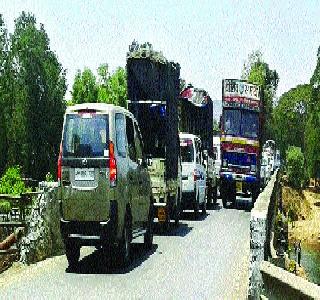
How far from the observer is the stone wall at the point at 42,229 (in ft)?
42.0

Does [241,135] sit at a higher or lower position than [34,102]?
lower

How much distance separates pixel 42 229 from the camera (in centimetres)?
1306

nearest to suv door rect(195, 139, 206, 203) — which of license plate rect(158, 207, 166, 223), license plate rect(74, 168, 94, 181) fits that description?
license plate rect(158, 207, 166, 223)

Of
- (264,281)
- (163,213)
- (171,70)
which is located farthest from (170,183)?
(264,281)

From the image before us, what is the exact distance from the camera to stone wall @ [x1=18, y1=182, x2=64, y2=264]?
42.0 feet

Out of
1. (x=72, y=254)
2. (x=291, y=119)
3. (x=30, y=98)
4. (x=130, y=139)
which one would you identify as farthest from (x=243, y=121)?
(x=291, y=119)

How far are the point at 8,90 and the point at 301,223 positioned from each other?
2952 centimetres

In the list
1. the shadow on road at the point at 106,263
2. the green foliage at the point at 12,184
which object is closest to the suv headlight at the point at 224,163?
the green foliage at the point at 12,184

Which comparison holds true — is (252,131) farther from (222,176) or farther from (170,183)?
(170,183)

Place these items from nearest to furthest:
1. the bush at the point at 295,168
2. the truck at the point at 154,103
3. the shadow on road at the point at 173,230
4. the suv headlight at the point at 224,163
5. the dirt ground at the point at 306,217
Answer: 1. the shadow on road at the point at 173,230
2. the truck at the point at 154,103
3. the suv headlight at the point at 224,163
4. the dirt ground at the point at 306,217
5. the bush at the point at 295,168

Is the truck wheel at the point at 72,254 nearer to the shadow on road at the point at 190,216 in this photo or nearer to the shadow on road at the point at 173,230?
the shadow on road at the point at 173,230

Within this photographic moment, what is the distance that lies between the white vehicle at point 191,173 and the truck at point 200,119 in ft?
9.60

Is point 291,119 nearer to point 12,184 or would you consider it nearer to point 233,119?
point 233,119

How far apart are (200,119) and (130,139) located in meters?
16.8
